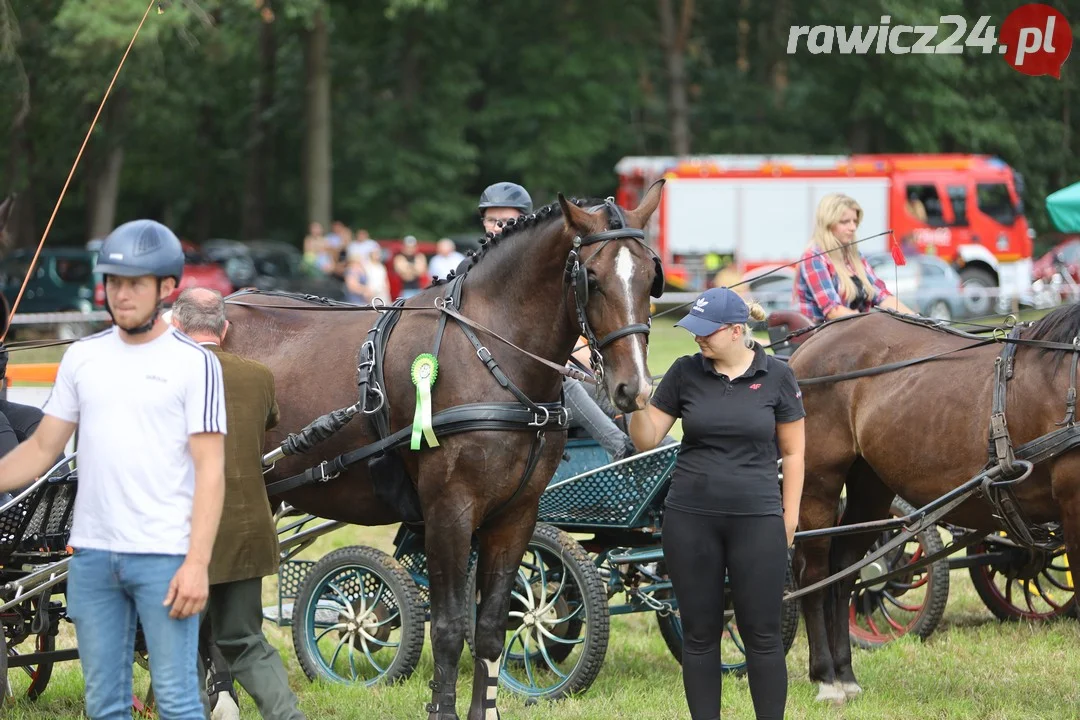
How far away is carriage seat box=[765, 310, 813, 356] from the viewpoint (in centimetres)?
721

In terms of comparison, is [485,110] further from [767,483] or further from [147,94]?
[767,483]

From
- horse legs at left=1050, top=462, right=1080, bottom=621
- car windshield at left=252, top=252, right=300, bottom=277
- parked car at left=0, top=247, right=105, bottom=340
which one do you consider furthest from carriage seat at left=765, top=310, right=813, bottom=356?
car windshield at left=252, top=252, right=300, bottom=277

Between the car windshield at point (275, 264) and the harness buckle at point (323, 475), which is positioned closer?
the harness buckle at point (323, 475)

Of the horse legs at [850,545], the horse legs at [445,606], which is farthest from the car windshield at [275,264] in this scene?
the horse legs at [445,606]

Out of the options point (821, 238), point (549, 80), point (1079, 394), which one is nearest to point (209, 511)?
point (1079, 394)

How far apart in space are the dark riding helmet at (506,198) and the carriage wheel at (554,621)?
1475mm

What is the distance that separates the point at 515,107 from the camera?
3484 cm

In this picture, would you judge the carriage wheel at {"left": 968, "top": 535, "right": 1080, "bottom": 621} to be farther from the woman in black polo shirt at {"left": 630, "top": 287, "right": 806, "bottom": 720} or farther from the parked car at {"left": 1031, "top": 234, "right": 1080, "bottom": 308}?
the parked car at {"left": 1031, "top": 234, "right": 1080, "bottom": 308}

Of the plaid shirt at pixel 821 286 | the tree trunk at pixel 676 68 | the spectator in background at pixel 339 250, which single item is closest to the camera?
the plaid shirt at pixel 821 286

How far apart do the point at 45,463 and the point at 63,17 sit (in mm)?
19538

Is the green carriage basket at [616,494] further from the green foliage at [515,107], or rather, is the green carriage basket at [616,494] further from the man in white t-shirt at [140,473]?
the green foliage at [515,107]

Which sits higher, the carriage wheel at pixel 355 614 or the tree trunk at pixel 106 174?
the tree trunk at pixel 106 174

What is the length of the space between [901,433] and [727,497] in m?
1.44

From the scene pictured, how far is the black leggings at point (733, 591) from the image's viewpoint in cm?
478
